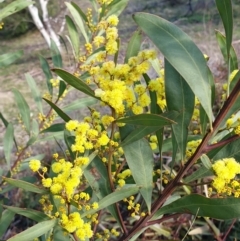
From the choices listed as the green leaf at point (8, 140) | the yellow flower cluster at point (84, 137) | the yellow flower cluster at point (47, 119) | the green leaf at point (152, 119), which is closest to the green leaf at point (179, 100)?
the green leaf at point (152, 119)

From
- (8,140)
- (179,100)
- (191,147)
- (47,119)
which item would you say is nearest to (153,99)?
(179,100)

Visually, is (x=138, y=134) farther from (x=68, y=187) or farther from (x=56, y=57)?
(x=56, y=57)

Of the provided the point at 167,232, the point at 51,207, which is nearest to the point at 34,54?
the point at 167,232

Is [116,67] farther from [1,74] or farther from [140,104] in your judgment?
[1,74]

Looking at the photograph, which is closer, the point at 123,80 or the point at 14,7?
the point at 123,80

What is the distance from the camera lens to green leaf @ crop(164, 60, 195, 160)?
0.79m

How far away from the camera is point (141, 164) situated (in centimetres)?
87

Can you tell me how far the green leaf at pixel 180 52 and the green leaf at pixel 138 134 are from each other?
11 cm

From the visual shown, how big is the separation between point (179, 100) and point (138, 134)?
10 cm

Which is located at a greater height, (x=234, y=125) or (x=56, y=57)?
(x=56, y=57)

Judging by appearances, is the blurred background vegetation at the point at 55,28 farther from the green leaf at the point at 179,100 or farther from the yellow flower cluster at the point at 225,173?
the yellow flower cluster at the point at 225,173

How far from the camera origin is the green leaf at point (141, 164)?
2.82 feet

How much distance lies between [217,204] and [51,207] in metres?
0.34

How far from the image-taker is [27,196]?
2.78m
